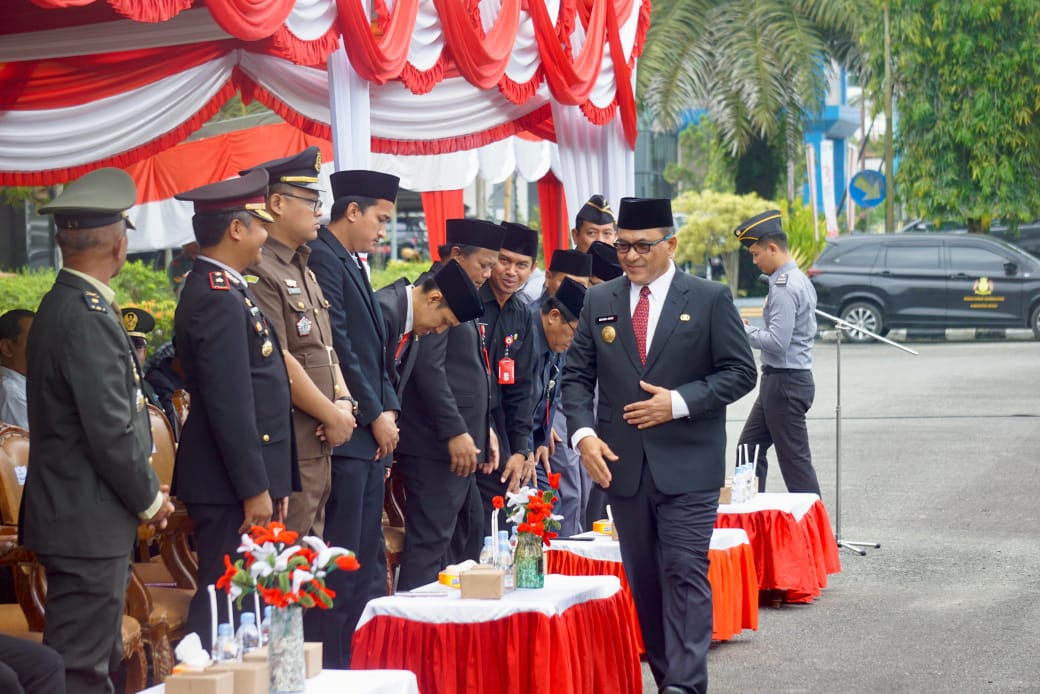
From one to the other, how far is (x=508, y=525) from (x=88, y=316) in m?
4.43

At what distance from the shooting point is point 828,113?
52.9 meters

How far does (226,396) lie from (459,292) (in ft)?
5.21

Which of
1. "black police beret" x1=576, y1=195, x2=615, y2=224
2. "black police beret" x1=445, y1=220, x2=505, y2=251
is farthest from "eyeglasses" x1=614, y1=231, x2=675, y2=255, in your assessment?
"black police beret" x1=576, y1=195, x2=615, y2=224

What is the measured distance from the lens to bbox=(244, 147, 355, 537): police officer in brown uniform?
19.1ft

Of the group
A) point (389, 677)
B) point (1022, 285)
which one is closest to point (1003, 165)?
point (1022, 285)

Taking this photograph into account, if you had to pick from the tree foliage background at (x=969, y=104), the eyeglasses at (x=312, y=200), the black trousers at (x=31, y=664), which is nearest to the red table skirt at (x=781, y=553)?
the eyeglasses at (x=312, y=200)

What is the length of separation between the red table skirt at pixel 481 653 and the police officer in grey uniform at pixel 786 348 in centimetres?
383

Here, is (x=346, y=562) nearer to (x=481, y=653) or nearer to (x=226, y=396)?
(x=226, y=396)

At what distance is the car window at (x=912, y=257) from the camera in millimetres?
25109

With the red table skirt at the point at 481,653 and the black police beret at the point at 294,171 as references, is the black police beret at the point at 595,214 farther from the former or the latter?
the red table skirt at the point at 481,653

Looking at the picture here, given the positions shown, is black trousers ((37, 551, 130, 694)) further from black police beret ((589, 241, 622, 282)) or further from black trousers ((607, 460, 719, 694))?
black police beret ((589, 241, 622, 282))

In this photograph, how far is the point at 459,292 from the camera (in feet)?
21.4

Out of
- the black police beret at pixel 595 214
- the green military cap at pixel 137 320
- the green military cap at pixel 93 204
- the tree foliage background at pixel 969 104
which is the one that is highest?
the tree foliage background at pixel 969 104

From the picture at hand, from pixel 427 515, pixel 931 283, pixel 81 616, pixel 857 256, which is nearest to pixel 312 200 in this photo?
pixel 427 515
